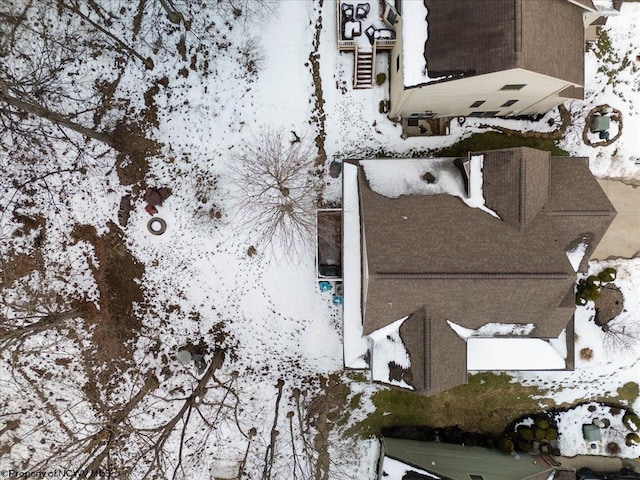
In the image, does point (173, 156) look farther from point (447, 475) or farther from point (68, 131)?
point (447, 475)

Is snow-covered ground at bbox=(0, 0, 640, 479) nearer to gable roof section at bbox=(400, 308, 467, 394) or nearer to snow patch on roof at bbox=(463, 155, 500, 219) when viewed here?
snow patch on roof at bbox=(463, 155, 500, 219)

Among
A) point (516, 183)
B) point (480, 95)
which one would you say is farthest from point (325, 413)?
point (480, 95)

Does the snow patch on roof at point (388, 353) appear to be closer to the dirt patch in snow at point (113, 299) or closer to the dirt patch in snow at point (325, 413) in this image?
the dirt patch in snow at point (325, 413)

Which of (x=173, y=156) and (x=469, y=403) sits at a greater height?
(x=173, y=156)

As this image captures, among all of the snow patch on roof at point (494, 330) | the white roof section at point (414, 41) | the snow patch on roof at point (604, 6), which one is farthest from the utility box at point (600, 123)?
the snow patch on roof at point (494, 330)

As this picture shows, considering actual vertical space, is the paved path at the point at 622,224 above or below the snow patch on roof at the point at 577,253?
above

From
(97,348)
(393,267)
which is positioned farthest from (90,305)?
(393,267)

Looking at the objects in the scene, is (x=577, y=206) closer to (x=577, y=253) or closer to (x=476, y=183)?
(x=577, y=253)
